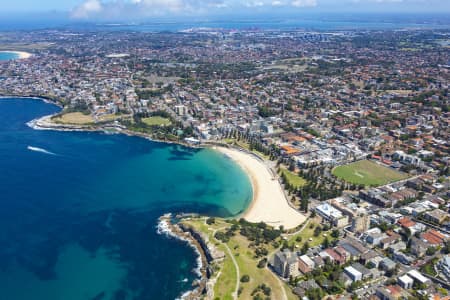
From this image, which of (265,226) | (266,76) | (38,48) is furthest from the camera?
(38,48)

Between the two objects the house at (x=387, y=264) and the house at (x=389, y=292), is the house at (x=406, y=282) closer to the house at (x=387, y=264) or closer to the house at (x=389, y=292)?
the house at (x=389, y=292)

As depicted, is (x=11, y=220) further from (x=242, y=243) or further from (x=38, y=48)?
(x=38, y=48)

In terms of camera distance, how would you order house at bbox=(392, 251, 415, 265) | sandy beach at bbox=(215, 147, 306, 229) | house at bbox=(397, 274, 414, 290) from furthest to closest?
sandy beach at bbox=(215, 147, 306, 229) → house at bbox=(392, 251, 415, 265) → house at bbox=(397, 274, 414, 290)

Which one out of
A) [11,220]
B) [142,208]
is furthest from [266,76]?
[11,220]

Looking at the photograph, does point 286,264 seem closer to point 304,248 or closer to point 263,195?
point 304,248

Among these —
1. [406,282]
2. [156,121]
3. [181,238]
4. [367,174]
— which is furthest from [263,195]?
[156,121]

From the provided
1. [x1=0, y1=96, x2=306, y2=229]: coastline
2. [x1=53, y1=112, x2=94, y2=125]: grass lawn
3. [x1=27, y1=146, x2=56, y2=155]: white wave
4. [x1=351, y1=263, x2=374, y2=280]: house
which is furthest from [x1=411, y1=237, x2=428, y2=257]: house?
[x1=53, y1=112, x2=94, y2=125]: grass lawn

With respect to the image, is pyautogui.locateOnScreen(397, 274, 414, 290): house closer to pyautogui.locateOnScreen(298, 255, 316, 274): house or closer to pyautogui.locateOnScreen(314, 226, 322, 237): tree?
pyautogui.locateOnScreen(298, 255, 316, 274): house
